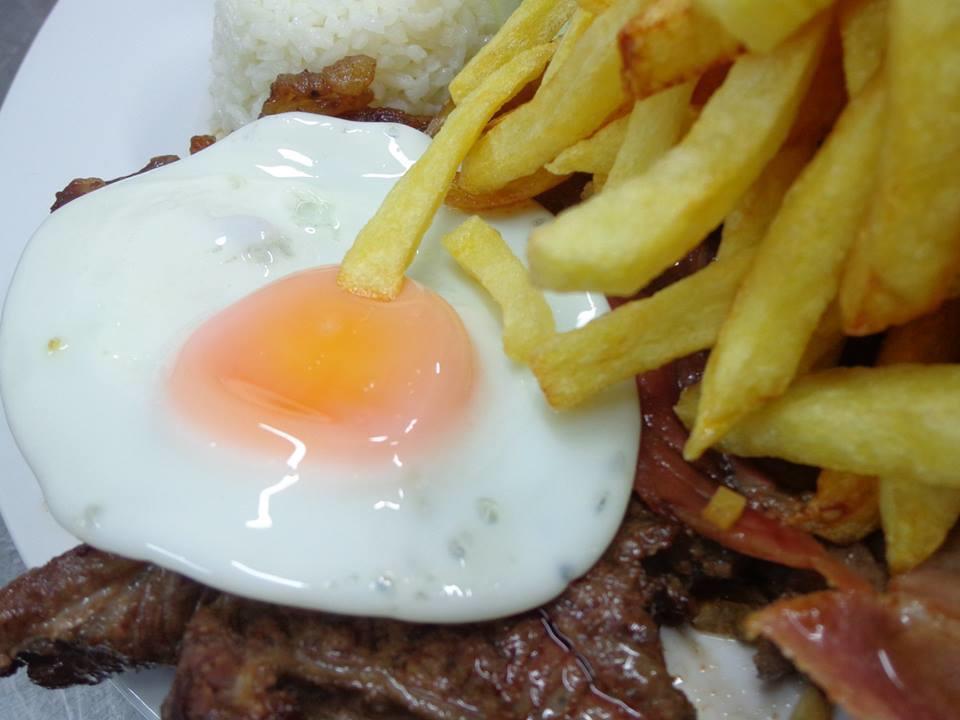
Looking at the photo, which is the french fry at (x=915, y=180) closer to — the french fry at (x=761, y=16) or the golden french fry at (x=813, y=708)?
the french fry at (x=761, y=16)

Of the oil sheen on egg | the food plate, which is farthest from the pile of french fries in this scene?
the food plate

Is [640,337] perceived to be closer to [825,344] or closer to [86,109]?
[825,344]

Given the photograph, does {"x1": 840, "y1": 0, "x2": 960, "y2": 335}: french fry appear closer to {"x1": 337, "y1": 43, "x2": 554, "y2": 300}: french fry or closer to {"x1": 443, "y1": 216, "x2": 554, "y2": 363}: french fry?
{"x1": 443, "y1": 216, "x2": 554, "y2": 363}: french fry

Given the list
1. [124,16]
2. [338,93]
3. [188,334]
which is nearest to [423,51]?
[338,93]

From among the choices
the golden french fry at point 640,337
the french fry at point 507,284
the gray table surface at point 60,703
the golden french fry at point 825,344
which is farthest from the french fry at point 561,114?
the gray table surface at point 60,703

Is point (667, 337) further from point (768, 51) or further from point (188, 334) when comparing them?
point (188, 334)

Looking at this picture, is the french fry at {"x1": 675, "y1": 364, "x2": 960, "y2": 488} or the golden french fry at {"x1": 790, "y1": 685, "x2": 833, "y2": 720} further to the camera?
the golden french fry at {"x1": 790, "y1": 685, "x2": 833, "y2": 720}
